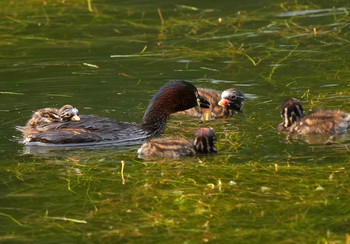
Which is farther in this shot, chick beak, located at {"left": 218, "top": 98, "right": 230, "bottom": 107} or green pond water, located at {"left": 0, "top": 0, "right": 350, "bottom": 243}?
chick beak, located at {"left": 218, "top": 98, "right": 230, "bottom": 107}

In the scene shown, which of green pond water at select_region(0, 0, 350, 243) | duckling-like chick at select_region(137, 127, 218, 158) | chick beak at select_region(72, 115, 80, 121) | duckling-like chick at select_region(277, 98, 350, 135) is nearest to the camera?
green pond water at select_region(0, 0, 350, 243)

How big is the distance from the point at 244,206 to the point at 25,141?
3.22 meters

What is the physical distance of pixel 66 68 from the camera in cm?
1316

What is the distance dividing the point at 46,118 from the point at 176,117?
5.64 feet

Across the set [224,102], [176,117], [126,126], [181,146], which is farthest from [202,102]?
[181,146]

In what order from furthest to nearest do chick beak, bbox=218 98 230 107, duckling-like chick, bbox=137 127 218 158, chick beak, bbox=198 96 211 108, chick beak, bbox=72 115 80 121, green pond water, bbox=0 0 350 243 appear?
chick beak, bbox=218 98 230 107 → chick beak, bbox=198 96 211 108 → chick beak, bbox=72 115 80 121 → duckling-like chick, bbox=137 127 218 158 → green pond water, bbox=0 0 350 243

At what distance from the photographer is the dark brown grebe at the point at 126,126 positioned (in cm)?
991

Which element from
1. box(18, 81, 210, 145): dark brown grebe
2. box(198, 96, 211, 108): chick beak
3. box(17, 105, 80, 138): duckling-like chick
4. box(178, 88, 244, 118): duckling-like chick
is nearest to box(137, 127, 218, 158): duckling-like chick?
box(18, 81, 210, 145): dark brown grebe

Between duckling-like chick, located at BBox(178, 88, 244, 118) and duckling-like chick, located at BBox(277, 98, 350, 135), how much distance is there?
0.98 m

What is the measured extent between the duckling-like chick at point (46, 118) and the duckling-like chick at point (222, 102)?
5.68 feet

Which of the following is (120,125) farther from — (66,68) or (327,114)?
(66,68)

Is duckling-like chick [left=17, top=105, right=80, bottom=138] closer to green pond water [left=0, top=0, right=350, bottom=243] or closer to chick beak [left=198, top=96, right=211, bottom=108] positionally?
green pond water [left=0, top=0, right=350, bottom=243]

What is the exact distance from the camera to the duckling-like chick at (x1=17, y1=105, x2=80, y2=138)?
10133 mm

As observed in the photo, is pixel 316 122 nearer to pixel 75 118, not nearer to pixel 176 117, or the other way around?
pixel 176 117
